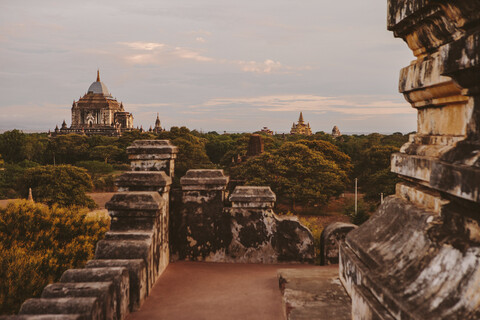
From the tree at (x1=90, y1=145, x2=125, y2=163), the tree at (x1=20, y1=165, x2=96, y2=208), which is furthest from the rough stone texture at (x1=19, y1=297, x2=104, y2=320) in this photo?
the tree at (x1=90, y1=145, x2=125, y2=163)

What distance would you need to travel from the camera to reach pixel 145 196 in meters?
4.82

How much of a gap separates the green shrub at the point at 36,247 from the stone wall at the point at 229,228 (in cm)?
256

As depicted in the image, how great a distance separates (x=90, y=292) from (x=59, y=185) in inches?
831

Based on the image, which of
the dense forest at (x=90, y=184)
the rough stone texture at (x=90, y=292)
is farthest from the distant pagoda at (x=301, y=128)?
the rough stone texture at (x=90, y=292)

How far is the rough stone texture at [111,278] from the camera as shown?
12.4 feet

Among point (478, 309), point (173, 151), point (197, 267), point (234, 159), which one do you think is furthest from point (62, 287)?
point (234, 159)

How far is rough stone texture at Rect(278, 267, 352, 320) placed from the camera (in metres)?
3.18

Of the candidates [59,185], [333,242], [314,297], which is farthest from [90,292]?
[59,185]

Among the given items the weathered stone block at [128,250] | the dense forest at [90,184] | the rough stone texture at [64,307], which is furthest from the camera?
the dense forest at [90,184]

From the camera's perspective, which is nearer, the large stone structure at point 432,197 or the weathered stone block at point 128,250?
the large stone structure at point 432,197

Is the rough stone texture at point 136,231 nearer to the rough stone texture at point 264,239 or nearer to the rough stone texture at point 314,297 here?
the rough stone texture at point 264,239

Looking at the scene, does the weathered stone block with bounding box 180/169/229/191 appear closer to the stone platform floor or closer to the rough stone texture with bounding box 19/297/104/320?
the stone platform floor

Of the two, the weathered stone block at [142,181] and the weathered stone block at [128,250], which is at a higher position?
the weathered stone block at [142,181]

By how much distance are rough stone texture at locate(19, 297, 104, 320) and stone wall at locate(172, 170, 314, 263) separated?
2.48m
